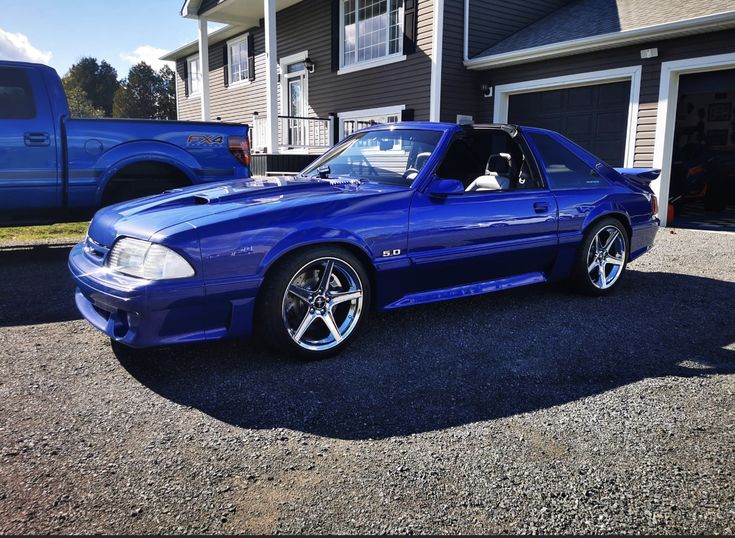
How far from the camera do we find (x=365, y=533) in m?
1.93

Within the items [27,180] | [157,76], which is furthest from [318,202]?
[157,76]

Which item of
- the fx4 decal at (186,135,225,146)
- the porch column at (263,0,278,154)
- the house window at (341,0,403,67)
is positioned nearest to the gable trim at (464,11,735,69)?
the house window at (341,0,403,67)

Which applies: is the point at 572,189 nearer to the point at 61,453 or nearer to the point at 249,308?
the point at 249,308

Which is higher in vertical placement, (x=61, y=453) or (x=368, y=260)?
(x=368, y=260)

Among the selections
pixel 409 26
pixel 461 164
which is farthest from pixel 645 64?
pixel 461 164

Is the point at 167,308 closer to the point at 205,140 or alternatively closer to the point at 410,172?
the point at 410,172

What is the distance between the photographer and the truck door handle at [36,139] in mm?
5719

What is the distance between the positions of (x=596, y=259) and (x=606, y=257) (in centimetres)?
15

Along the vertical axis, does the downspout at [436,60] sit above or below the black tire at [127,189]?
above

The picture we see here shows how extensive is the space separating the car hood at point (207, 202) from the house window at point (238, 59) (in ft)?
48.3

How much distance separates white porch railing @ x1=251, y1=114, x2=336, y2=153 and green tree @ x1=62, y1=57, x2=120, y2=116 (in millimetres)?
55971

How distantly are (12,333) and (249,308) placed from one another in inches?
79.0

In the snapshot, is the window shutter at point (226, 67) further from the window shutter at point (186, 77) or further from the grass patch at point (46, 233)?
the grass patch at point (46, 233)

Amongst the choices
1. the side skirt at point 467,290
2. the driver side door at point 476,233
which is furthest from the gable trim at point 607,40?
the side skirt at point 467,290
